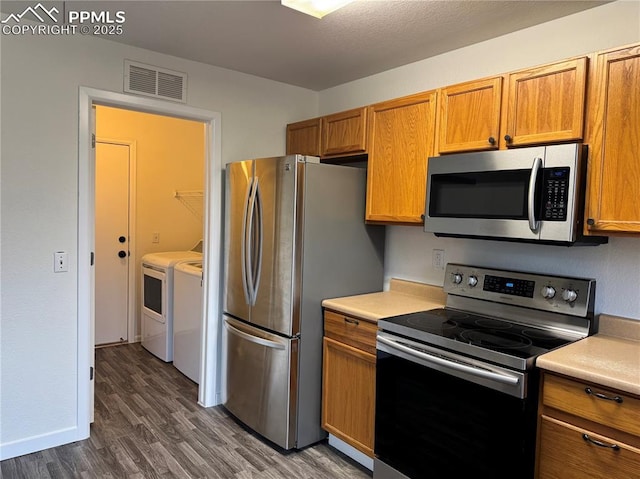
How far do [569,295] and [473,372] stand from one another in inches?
24.6

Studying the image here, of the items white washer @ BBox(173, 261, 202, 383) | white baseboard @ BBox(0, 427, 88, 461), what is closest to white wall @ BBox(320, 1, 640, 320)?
white washer @ BBox(173, 261, 202, 383)

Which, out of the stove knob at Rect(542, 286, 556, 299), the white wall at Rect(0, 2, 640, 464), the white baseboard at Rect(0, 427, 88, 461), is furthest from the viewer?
the white baseboard at Rect(0, 427, 88, 461)

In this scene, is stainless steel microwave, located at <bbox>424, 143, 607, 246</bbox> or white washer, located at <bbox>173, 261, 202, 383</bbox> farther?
white washer, located at <bbox>173, 261, 202, 383</bbox>

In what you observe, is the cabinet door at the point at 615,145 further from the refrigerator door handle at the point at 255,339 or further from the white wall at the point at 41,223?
the white wall at the point at 41,223

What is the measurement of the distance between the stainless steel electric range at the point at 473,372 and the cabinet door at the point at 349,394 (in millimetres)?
124

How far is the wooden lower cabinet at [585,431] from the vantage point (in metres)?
1.44

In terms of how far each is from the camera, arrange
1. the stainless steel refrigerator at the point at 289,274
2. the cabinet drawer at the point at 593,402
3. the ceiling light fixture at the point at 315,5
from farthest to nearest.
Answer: the stainless steel refrigerator at the point at 289,274
the ceiling light fixture at the point at 315,5
the cabinet drawer at the point at 593,402

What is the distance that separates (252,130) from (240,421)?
2054 mm

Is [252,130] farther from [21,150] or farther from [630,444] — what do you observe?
[630,444]

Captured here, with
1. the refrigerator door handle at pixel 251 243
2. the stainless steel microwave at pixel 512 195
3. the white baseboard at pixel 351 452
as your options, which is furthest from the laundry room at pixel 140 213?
the stainless steel microwave at pixel 512 195

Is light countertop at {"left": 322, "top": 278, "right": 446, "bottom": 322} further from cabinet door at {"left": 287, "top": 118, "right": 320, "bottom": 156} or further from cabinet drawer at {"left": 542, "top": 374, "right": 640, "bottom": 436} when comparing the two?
cabinet door at {"left": 287, "top": 118, "right": 320, "bottom": 156}

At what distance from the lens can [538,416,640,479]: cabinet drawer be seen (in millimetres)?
1452

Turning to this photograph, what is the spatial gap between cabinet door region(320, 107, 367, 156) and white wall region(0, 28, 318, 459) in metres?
1.32

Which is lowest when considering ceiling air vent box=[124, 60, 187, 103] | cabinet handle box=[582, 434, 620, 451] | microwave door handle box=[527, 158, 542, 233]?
cabinet handle box=[582, 434, 620, 451]
